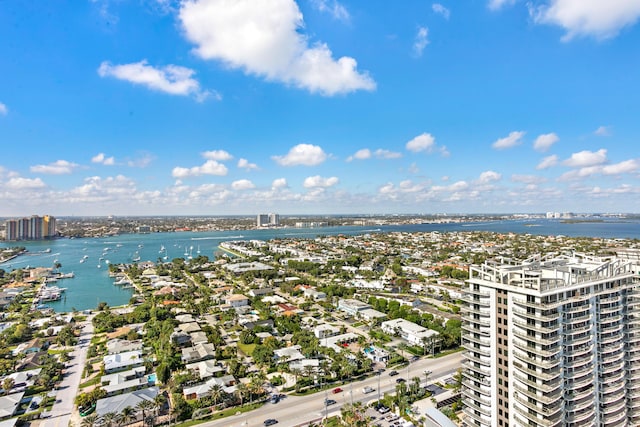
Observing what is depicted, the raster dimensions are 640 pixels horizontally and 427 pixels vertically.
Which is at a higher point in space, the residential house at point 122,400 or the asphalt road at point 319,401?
the residential house at point 122,400

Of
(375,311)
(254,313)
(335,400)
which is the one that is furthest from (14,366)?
(375,311)

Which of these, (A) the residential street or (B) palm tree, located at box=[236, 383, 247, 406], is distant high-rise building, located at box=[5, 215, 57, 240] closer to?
(A) the residential street

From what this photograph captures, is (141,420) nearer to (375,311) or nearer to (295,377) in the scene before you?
(295,377)

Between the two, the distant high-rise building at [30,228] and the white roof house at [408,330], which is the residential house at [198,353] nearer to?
the white roof house at [408,330]

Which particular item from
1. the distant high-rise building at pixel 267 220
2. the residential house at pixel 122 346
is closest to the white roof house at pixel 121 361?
the residential house at pixel 122 346

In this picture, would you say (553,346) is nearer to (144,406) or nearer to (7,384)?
(144,406)

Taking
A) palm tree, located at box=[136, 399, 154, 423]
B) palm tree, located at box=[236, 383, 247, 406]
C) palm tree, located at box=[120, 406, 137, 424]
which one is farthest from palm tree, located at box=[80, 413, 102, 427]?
palm tree, located at box=[236, 383, 247, 406]

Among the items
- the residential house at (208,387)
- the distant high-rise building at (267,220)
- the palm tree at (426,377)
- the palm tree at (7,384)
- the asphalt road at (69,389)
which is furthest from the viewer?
the distant high-rise building at (267,220)

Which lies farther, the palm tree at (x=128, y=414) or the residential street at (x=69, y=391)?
the residential street at (x=69, y=391)
